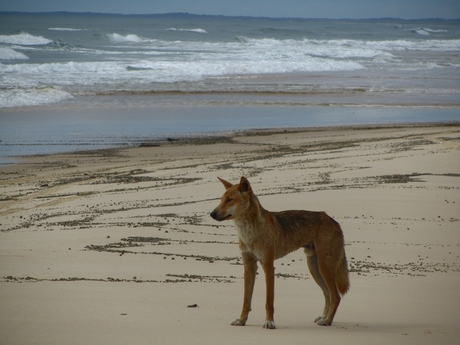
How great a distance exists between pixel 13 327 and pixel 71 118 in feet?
55.7

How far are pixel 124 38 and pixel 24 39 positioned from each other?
1353 centimetres

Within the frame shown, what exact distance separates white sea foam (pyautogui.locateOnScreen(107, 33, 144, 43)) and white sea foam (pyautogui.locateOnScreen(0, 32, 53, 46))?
8.99 m

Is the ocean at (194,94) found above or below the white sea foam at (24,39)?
below

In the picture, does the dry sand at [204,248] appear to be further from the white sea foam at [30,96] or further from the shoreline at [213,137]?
the white sea foam at [30,96]

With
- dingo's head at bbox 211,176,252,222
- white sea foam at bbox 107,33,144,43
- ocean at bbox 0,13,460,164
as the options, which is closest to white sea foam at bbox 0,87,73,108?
ocean at bbox 0,13,460,164

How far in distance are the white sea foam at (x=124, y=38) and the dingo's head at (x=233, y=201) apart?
223ft

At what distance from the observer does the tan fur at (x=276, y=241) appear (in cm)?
476

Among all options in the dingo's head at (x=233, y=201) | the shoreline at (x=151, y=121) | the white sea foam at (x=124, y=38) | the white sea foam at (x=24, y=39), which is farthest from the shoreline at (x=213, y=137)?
the white sea foam at (x=124, y=38)

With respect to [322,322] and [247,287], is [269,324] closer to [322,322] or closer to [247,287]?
[247,287]

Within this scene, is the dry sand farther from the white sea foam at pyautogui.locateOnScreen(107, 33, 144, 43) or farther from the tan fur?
the white sea foam at pyautogui.locateOnScreen(107, 33, 144, 43)

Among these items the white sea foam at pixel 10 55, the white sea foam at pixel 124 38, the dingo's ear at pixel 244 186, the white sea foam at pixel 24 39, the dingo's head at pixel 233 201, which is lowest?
the dingo's head at pixel 233 201

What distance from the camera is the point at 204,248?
7578mm

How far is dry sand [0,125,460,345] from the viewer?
4906mm

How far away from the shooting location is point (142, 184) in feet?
38.5
